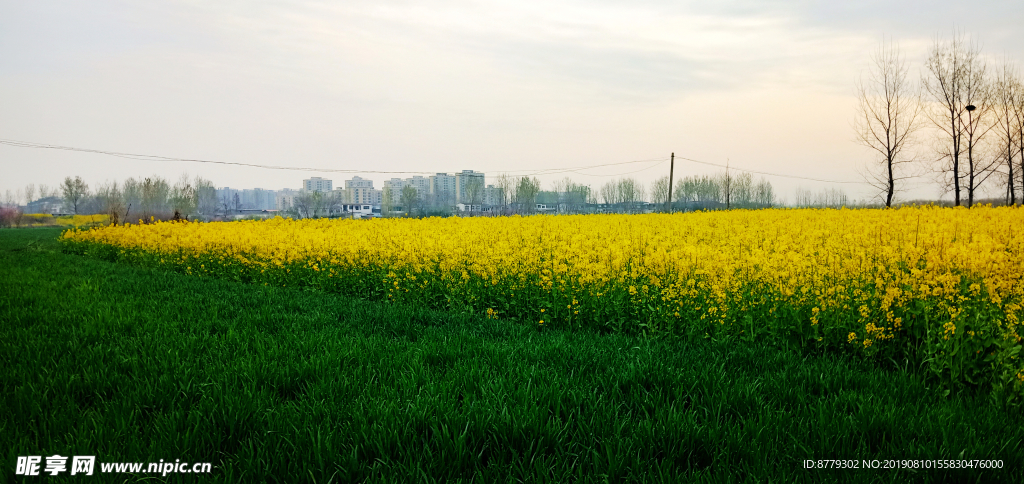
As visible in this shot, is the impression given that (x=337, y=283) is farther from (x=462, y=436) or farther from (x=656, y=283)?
(x=462, y=436)

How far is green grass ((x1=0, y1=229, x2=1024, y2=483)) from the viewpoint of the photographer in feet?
8.20

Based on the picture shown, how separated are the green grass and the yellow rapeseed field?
38 cm

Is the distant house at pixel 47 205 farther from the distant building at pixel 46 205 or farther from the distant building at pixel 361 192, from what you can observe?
the distant building at pixel 361 192

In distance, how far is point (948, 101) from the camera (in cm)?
2817

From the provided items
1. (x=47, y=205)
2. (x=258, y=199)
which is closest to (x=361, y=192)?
(x=258, y=199)

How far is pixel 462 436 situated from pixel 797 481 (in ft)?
5.21

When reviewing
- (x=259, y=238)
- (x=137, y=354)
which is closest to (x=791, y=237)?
(x=137, y=354)

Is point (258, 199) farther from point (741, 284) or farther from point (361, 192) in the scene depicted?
point (741, 284)

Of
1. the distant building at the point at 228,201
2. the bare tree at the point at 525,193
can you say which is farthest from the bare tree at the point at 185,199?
the bare tree at the point at 525,193

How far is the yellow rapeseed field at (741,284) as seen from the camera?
13.7 feet

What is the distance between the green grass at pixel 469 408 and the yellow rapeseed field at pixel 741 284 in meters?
0.38

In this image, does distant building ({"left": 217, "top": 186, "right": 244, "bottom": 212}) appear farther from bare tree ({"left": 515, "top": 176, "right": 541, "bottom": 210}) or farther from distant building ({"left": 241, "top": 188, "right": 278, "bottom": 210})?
bare tree ({"left": 515, "top": 176, "right": 541, "bottom": 210})

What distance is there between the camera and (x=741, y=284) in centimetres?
568

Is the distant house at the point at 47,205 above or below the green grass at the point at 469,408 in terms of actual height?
above
